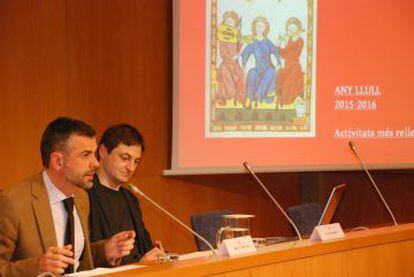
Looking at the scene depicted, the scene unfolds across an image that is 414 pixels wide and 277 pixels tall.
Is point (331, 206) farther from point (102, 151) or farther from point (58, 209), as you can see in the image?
point (58, 209)

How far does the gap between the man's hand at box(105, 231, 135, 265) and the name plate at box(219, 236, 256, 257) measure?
1.24ft

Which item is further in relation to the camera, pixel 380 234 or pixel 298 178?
pixel 298 178

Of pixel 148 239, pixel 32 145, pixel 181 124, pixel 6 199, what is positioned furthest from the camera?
pixel 181 124

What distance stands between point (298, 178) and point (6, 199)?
4.13 meters

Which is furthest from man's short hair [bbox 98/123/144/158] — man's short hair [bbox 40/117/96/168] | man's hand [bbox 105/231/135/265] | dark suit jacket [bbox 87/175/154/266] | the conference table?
the conference table

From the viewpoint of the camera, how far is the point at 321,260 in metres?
3.52

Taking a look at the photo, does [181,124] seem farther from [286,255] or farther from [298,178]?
[286,255]

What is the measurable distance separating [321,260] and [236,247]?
505 millimetres

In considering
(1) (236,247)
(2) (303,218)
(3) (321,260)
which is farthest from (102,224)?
(2) (303,218)

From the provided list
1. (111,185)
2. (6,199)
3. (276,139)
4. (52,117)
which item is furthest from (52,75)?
(6,199)

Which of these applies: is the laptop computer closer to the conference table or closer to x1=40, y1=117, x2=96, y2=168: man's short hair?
the conference table

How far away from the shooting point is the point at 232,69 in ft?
18.9

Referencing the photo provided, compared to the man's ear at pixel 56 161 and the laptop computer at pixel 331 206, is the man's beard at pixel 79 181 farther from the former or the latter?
the laptop computer at pixel 331 206

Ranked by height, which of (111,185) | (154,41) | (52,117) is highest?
(154,41)
